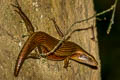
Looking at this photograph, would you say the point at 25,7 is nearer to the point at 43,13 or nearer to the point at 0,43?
the point at 43,13

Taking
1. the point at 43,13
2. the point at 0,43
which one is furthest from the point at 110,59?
the point at 0,43

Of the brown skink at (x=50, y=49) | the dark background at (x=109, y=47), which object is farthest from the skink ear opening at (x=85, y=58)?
the dark background at (x=109, y=47)

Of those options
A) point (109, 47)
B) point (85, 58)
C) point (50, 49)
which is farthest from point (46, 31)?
point (109, 47)

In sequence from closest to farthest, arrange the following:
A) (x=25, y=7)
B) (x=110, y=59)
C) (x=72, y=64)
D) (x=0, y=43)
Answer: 1. (x=0, y=43)
2. (x=25, y=7)
3. (x=72, y=64)
4. (x=110, y=59)

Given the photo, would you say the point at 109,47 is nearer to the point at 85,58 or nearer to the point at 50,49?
the point at 85,58

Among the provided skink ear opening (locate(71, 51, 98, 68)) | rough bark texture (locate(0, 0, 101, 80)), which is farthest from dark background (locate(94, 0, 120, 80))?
skink ear opening (locate(71, 51, 98, 68))

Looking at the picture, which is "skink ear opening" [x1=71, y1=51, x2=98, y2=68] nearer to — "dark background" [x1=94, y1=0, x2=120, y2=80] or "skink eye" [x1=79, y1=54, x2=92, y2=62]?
"skink eye" [x1=79, y1=54, x2=92, y2=62]
